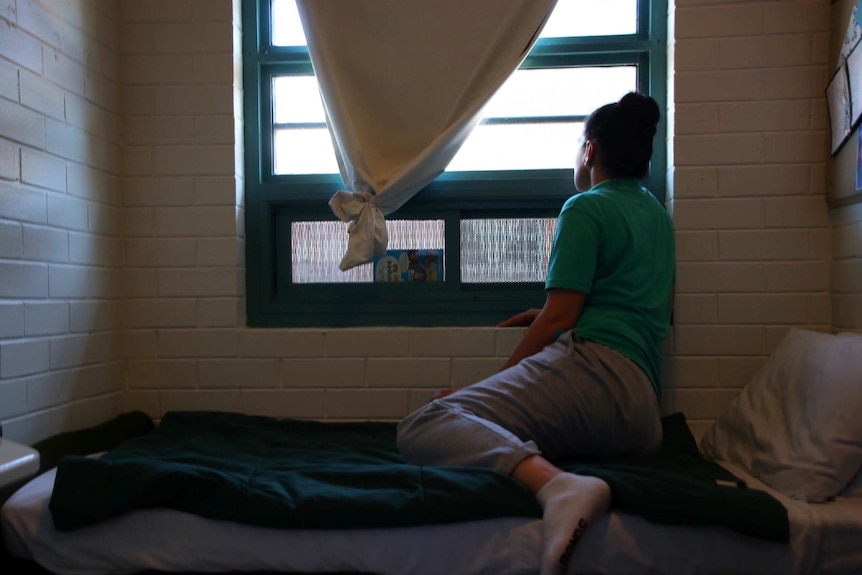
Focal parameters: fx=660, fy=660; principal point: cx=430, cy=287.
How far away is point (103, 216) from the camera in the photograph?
2.39m

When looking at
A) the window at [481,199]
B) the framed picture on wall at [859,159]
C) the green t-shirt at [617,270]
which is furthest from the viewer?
the window at [481,199]

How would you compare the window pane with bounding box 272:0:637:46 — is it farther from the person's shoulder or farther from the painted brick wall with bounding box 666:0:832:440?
the person's shoulder

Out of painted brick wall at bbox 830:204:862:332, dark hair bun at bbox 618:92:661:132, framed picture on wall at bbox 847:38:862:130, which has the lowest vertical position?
painted brick wall at bbox 830:204:862:332

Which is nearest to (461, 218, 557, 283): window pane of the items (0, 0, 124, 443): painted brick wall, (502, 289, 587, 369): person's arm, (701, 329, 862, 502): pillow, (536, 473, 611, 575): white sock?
(502, 289, 587, 369): person's arm

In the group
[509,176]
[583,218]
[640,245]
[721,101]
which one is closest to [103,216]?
[509,176]

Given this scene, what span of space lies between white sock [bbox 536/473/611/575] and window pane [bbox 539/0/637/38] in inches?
70.3

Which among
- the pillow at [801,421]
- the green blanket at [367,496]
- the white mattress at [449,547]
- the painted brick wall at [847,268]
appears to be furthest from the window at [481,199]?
the white mattress at [449,547]

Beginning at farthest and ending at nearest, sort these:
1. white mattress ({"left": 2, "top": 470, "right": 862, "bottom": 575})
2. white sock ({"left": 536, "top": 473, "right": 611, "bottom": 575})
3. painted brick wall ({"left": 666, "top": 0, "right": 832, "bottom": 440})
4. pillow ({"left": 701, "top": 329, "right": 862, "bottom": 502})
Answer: painted brick wall ({"left": 666, "top": 0, "right": 832, "bottom": 440}) < pillow ({"left": 701, "top": 329, "right": 862, "bottom": 502}) < white mattress ({"left": 2, "top": 470, "right": 862, "bottom": 575}) < white sock ({"left": 536, "top": 473, "right": 611, "bottom": 575})

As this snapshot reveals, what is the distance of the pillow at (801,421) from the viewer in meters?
1.63

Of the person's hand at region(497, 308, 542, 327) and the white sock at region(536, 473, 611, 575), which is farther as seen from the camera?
the person's hand at region(497, 308, 542, 327)

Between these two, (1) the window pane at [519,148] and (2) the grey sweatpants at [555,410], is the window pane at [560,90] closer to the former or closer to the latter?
(1) the window pane at [519,148]

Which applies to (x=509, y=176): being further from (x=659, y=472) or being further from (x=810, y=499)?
(x=810, y=499)

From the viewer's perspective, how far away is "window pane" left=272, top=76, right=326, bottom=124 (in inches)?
104

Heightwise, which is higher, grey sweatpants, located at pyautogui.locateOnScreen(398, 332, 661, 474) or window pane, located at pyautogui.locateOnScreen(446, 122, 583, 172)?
window pane, located at pyautogui.locateOnScreen(446, 122, 583, 172)
